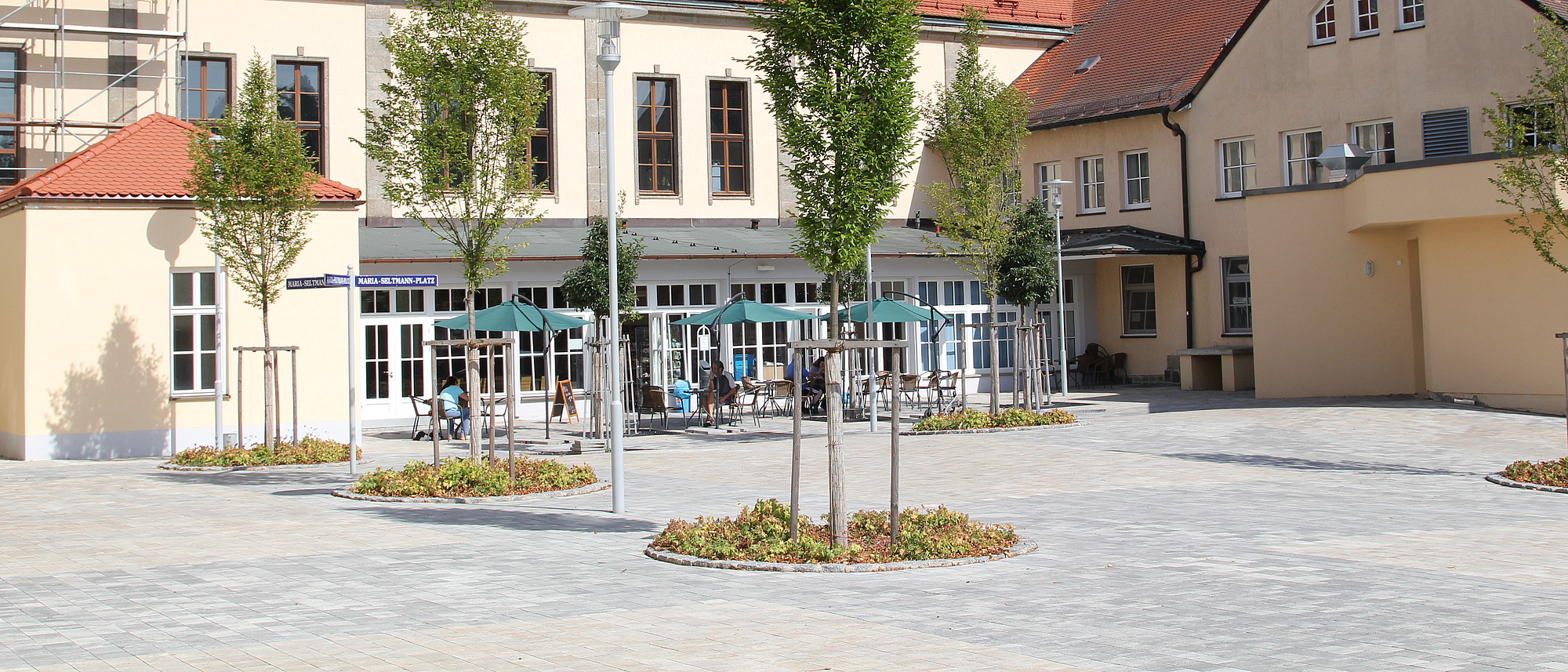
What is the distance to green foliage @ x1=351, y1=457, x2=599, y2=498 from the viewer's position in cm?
1360

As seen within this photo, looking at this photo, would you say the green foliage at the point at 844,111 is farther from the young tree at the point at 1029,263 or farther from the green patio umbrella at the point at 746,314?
the young tree at the point at 1029,263

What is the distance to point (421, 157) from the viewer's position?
1381cm

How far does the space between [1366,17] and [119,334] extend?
887 inches

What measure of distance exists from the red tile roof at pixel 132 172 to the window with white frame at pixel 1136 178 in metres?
18.3

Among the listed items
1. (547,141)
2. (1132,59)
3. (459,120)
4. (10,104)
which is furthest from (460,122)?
(1132,59)

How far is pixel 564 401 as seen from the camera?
984 inches

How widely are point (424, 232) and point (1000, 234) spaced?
1158 centimetres

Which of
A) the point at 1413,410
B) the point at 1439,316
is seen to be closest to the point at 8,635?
the point at 1413,410

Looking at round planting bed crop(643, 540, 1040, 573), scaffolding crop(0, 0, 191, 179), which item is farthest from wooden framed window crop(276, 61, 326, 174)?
round planting bed crop(643, 540, 1040, 573)

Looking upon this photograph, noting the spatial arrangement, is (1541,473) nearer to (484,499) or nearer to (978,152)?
(484,499)

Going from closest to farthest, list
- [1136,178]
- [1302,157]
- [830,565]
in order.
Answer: [830,565] < [1302,157] < [1136,178]

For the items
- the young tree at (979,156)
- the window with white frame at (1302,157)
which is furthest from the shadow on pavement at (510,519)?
the window with white frame at (1302,157)

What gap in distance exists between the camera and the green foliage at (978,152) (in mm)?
22109

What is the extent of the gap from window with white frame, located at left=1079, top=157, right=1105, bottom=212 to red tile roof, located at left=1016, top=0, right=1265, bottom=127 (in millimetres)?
1196
